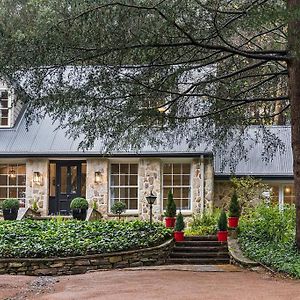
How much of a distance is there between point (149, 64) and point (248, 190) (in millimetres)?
8170

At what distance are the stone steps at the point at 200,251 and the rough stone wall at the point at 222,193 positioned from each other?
4537 mm

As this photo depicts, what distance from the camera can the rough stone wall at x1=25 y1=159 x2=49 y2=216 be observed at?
61.7 ft

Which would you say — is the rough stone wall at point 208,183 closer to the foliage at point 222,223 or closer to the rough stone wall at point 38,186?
the foliage at point 222,223

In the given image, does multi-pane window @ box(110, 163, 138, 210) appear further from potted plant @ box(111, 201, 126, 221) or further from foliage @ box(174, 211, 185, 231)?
foliage @ box(174, 211, 185, 231)

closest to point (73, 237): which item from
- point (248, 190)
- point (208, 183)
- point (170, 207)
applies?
point (170, 207)

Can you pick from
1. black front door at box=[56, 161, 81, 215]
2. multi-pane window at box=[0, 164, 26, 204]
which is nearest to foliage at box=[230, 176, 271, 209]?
black front door at box=[56, 161, 81, 215]

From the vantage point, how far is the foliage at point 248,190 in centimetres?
1791

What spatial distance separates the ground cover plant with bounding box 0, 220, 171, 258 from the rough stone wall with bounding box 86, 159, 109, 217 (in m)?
3.58

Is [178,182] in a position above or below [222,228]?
above

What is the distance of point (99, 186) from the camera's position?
18766 mm

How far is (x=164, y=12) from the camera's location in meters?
9.18

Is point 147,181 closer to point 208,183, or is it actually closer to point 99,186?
point 99,186

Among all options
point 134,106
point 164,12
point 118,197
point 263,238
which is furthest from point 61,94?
point 118,197

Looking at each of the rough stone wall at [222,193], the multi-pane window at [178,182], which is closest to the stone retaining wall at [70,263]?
the multi-pane window at [178,182]
